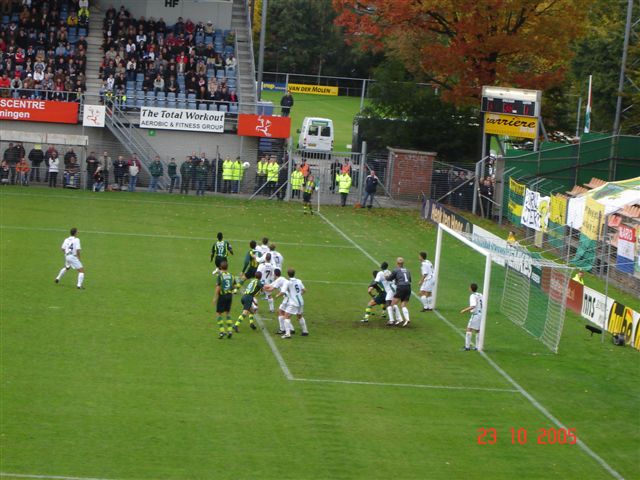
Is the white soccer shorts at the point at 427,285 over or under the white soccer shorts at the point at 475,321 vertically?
over

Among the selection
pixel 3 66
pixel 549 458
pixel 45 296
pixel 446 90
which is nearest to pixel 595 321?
pixel 549 458

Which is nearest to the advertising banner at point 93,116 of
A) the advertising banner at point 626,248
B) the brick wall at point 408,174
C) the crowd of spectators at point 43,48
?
the crowd of spectators at point 43,48

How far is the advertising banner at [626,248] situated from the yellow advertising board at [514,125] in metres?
14.5

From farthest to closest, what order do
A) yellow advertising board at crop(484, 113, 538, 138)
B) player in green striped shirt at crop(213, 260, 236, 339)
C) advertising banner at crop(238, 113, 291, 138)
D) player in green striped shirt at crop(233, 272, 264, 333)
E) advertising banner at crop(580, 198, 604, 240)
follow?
advertising banner at crop(238, 113, 291, 138), yellow advertising board at crop(484, 113, 538, 138), advertising banner at crop(580, 198, 604, 240), player in green striped shirt at crop(233, 272, 264, 333), player in green striped shirt at crop(213, 260, 236, 339)

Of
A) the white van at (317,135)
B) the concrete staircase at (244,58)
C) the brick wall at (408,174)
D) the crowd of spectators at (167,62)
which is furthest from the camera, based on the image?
the white van at (317,135)

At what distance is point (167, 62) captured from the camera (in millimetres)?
51031

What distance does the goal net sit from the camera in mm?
25281

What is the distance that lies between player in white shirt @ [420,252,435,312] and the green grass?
40.4 m

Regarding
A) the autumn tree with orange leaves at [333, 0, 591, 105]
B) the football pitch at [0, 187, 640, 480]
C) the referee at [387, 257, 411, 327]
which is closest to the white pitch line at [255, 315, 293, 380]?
the football pitch at [0, 187, 640, 480]

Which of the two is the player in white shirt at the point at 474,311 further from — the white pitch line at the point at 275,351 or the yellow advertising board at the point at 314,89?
the yellow advertising board at the point at 314,89

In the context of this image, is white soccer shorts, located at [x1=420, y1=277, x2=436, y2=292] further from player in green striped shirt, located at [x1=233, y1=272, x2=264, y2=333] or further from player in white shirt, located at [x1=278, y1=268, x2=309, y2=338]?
player in green striped shirt, located at [x1=233, y1=272, x2=264, y2=333]

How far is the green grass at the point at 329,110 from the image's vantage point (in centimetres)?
7275
